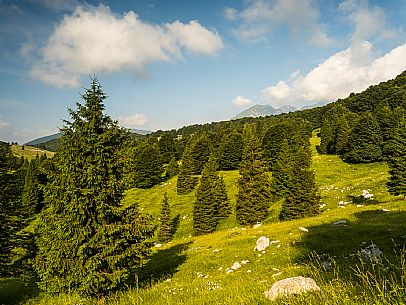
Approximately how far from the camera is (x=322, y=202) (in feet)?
156

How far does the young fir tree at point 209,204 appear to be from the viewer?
50.0 meters

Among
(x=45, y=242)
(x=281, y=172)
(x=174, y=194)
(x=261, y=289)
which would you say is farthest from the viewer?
(x=174, y=194)

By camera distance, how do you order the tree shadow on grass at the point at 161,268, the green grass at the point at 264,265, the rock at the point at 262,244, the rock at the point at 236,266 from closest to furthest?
the green grass at the point at 264,265 → the rock at the point at 236,266 → the tree shadow on grass at the point at 161,268 → the rock at the point at 262,244

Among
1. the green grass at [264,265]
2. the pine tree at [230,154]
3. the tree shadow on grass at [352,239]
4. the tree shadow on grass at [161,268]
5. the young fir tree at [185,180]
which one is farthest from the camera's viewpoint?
the pine tree at [230,154]

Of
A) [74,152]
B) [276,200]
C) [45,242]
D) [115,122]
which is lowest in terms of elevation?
[276,200]

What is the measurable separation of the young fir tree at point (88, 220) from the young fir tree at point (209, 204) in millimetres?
35554

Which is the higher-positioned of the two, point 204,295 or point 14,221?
point 14,221

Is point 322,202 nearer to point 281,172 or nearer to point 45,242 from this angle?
point 281,172

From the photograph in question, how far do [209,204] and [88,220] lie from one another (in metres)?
37.8

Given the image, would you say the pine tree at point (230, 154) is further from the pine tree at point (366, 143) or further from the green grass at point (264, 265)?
the green grass at point (264, 265)

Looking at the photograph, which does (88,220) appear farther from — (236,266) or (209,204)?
(209,204)

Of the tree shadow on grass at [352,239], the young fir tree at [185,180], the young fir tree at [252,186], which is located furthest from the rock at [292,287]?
the young fir tree at [185,180]

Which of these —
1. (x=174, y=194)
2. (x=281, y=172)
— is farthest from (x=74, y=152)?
(x=174, y=194)

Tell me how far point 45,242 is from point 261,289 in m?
10.6
